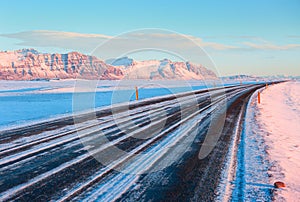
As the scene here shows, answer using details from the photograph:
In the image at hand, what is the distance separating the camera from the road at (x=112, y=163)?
4094mm

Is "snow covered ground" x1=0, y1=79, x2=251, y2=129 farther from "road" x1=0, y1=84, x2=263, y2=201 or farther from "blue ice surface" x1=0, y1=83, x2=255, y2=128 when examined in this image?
"road" x1=0, y1=84, x2=263, y2=201

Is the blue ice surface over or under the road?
under

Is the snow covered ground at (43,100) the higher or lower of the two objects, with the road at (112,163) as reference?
lower

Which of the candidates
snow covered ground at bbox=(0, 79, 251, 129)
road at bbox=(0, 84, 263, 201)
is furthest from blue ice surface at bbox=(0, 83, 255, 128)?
road at bbox=(0, 84, 263, 201)

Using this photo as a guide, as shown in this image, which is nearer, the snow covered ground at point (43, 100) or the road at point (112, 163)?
the road at point (112, 163)

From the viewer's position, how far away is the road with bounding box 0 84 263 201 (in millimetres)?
4094

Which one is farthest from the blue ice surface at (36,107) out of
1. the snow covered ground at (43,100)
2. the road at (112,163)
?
the road at (112,163)

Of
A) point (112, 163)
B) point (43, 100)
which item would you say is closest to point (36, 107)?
point (43, 100)

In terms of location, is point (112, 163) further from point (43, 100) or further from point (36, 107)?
point (43, 100)

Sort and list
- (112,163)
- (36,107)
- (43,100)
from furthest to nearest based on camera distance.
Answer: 1. (43,100)
2. (36,107)
3. (112,163)

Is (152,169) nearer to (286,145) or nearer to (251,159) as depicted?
(251,159)

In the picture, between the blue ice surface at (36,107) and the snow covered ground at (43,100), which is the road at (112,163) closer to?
the blue ice surface at (36,107)

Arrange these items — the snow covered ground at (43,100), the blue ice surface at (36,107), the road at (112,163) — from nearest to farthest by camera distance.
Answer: the road at (112,163)
the blue ice surface at (36,107)
the snow covered ground at (43,100)

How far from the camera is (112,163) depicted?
553 cm
